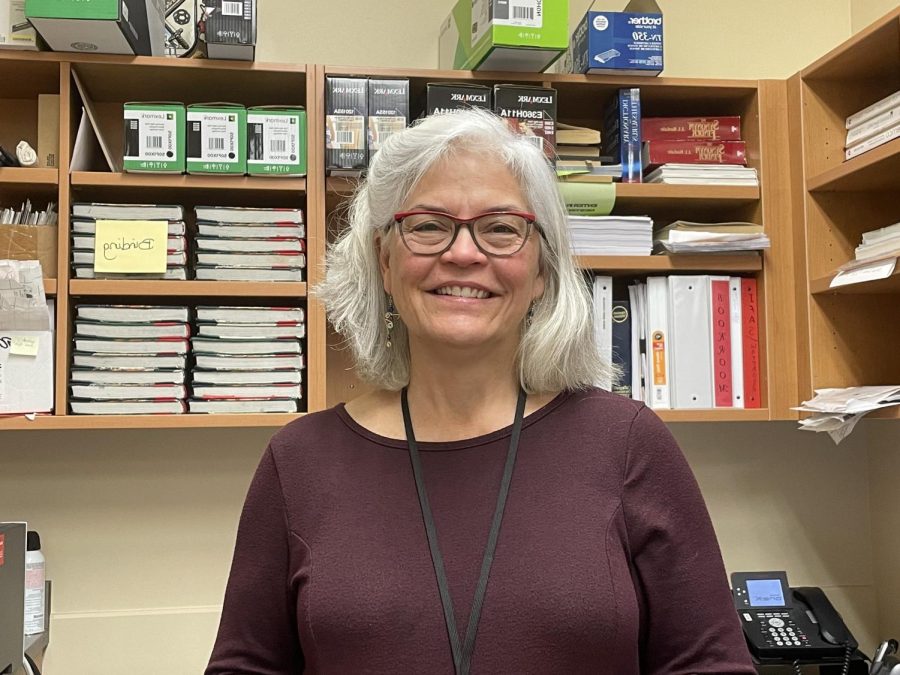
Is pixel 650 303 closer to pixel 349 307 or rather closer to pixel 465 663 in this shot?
pixel 349 307

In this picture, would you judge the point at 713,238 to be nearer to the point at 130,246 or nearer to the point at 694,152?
the point at 694,152

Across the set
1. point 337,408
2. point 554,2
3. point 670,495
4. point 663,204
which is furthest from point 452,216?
point 663,204

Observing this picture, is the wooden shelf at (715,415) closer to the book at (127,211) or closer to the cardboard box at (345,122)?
the cardboard box at (345,122)

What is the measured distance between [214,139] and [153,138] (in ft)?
0.44

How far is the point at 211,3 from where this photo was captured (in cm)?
184

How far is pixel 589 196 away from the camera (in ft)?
6.59

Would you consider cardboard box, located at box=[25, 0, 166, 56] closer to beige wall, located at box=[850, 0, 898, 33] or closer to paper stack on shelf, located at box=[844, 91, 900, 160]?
Answer: paper stack on shelf, located at box=[844, 91, 900, 160]

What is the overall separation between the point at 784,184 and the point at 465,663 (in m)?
1.55

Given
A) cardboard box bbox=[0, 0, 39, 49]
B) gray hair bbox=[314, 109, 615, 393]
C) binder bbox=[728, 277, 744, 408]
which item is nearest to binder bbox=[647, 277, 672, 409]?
binder bbox=[728, 277, 744, 408]

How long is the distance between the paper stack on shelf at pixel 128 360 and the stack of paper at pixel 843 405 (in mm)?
1441

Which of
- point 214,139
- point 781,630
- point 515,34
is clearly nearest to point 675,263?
Answer: point 515,34

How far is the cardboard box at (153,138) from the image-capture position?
1.90m

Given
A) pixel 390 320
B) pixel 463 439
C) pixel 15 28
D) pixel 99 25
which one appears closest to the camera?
pixel 463 439

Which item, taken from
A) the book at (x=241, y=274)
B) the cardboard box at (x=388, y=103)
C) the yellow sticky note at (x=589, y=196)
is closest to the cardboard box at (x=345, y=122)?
the cardboard box at (x=388, y=103)
